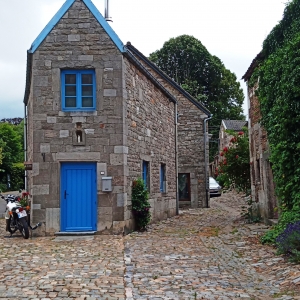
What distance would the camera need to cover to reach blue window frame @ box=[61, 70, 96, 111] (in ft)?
39.8

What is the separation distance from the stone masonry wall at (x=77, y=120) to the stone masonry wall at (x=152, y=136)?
0.56 m

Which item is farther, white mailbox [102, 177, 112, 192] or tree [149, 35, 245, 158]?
tree [149, 35, 245, 158]

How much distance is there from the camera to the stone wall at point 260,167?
13367 mm

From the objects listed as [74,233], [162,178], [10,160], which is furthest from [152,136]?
[10,160]

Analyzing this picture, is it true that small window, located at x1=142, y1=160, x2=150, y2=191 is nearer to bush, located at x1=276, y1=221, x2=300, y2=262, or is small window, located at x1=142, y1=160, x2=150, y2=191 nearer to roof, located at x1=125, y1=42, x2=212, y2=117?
roof, located at x1=125, y1=42, x2=212, y2=117

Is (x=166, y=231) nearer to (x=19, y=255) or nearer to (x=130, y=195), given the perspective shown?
(x=130, y=195)

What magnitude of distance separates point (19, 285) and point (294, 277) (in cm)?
386

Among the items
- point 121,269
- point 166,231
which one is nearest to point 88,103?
point 166,231

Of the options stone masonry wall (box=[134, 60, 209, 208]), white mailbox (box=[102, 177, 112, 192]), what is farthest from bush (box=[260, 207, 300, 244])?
stone masonry wall (box=[134, 60, 209, 208])

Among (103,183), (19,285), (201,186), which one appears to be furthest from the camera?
(201,186)

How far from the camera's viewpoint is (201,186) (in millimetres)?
23531

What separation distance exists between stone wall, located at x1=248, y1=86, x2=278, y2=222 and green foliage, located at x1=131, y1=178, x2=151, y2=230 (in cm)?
357

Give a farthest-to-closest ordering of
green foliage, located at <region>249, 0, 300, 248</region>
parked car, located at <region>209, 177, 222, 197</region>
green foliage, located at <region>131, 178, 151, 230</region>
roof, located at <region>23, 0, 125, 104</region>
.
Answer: parked car, located at <region>209, 177, 222, 197</region>, green foliage, located at <region>131, 178, 151, 230</region>, roof, located at <region>23, 0, 125, 104</region>, green foliage, located at <region>249, 0, 300, 248</region>

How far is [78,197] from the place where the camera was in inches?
469
